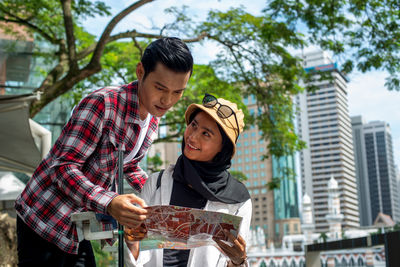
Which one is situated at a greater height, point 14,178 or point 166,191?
point 14,178

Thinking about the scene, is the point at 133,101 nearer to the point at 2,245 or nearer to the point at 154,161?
the point at 2,245

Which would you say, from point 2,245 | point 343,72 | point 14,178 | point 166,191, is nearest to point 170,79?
point 166,191

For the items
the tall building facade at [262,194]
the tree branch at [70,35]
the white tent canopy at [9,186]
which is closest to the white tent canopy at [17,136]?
the white tent canopy at [9,186]

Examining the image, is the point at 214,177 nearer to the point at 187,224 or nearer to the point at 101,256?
the point at 187,224

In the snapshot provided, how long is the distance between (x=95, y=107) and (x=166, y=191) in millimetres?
403

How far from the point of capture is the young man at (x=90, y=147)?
5.14 ft

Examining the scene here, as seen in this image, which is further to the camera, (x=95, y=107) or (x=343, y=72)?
(x=343, y=72)

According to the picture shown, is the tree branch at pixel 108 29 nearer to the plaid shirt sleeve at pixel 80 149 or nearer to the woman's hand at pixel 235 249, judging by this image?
the plaid shirt sleeve at pixel 80 149

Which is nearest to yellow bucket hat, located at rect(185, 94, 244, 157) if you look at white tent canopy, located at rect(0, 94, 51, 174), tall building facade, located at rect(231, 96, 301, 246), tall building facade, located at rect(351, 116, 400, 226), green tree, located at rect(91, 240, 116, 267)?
green tree, located at rect(91, 240, 116, 267)

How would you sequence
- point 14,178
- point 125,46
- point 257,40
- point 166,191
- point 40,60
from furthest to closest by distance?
point 125,46 → point 40,60 → point 257,40 → point 14,178 → point 166,191

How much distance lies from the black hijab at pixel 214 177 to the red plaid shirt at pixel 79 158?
23 cm

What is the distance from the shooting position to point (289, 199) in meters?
103

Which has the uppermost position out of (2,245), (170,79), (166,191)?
(170,79)

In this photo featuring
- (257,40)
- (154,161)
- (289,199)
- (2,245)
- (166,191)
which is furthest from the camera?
(289,199)
